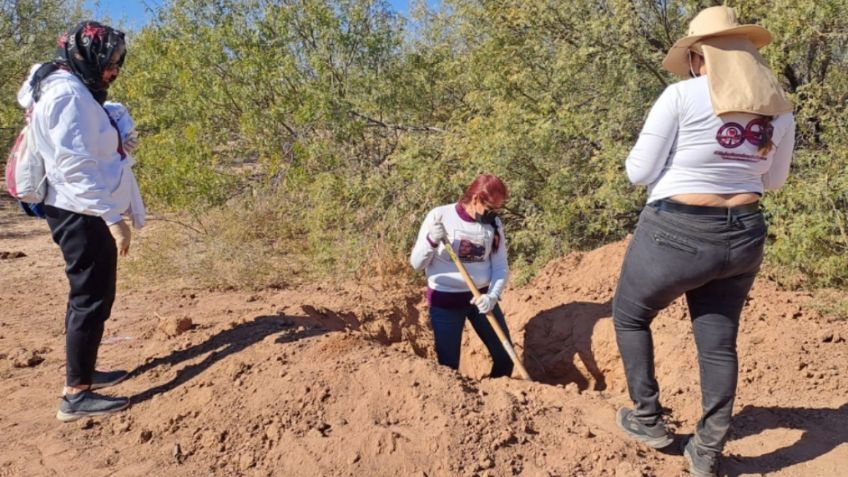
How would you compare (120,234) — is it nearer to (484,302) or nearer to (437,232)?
A: (437,232)

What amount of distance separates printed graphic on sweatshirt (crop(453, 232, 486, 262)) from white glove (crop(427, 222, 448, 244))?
0.12 meters

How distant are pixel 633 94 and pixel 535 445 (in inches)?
149

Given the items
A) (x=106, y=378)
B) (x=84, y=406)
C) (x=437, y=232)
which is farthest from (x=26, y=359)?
(x=437, y=232)

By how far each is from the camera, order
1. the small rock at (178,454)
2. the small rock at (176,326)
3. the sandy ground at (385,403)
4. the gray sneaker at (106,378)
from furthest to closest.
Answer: the small rock at (176,326) < the gray sneaker at (106,378) < the small rock at (178,454) < the sandy ground at (385,403)

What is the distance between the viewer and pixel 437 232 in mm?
4488

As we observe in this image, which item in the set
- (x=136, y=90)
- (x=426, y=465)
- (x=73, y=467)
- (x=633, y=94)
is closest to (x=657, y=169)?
(x=426, y=465)

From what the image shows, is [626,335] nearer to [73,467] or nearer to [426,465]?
[426,465]

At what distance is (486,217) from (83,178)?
2.24 meters

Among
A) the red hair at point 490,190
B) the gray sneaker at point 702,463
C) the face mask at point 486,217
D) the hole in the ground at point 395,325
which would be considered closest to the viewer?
the gray sneaker at point 702,463

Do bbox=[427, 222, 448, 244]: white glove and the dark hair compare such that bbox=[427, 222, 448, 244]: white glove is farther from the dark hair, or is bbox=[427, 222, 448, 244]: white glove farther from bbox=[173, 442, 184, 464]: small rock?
the dark hair

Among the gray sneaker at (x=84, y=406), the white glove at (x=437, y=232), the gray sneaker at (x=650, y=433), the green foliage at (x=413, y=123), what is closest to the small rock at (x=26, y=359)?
the gray sneaker at (x=84, y=406)

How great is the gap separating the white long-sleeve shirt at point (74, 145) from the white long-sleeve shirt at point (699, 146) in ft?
7.83

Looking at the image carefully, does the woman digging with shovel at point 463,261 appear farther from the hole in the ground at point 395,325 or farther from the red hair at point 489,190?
the hole in the ground at point 395,325

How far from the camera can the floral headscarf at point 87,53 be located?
3518 mm
